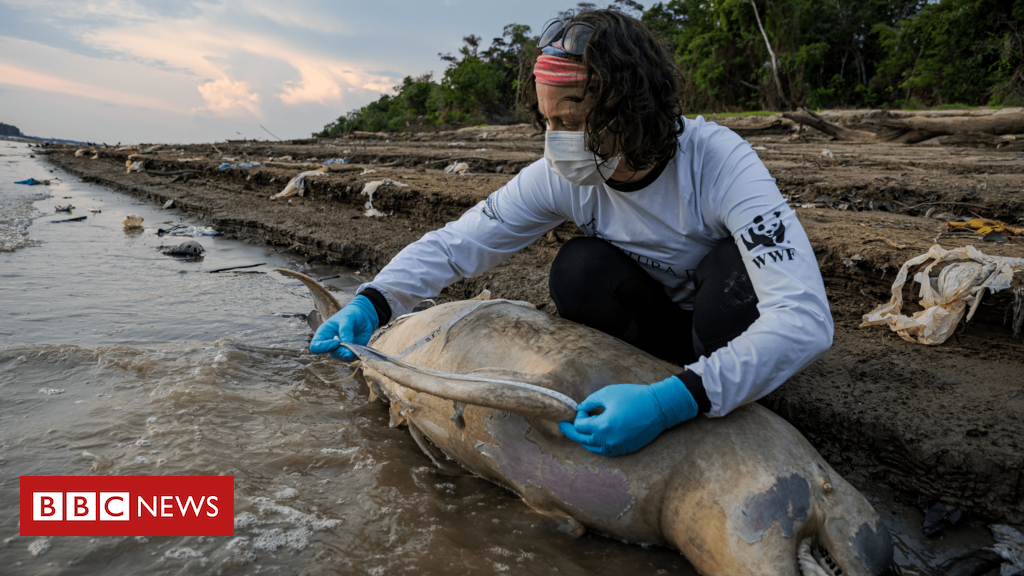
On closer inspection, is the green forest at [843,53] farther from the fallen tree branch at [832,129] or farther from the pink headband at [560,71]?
the pink headband at [560,71]

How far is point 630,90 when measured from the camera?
1.67 metres

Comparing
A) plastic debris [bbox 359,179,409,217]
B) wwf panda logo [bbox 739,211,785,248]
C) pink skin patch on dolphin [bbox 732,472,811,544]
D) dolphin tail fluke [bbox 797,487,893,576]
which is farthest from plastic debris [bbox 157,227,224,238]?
dolphin tail fluke [bbox 797,487,893,576]

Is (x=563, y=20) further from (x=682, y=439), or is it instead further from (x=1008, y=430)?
(x=1008, y=430)

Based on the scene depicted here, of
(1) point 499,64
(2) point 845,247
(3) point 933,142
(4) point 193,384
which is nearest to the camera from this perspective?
(4) point 193,384

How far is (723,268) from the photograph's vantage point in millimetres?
1763

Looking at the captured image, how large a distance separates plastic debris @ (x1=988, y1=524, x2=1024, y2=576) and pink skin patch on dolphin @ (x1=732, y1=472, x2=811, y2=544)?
73 cm

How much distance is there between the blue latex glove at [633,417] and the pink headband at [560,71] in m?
A: 0.95

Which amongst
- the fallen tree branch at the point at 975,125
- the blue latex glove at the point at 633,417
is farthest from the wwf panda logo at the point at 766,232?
the fallen tree branch at the point at 975,125

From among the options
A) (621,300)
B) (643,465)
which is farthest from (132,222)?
(643,465)

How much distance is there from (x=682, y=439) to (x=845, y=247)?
6.85 ft

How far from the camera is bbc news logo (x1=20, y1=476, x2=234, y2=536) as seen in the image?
65.4 inches

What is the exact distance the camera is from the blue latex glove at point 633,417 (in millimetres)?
1451

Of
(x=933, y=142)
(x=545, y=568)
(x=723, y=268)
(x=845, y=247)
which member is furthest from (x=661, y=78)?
(x=933, y=142)

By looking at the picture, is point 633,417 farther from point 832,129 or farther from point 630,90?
point 832,129
